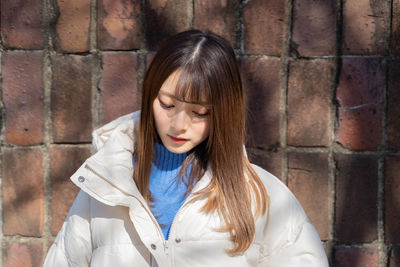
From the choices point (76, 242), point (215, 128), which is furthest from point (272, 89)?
point (76, 242)

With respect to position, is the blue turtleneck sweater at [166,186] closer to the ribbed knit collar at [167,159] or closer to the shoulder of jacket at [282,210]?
the ribbed knit collar at [167,159]

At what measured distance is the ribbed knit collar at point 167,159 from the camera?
143 cm

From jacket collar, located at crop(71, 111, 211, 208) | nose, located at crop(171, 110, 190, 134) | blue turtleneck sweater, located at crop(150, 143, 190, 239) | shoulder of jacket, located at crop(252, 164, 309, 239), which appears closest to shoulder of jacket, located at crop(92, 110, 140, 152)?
jacket collar, located at crop(71, 111, 211, 208)

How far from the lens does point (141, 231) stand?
1.30 metres

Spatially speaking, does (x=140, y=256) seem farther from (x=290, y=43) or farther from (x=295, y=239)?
(x=290, y=43)

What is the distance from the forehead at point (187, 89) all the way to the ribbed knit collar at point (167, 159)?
0.74 ft

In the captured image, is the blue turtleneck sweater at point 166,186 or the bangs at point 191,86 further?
the blue turtleneck sweater at point 166,186

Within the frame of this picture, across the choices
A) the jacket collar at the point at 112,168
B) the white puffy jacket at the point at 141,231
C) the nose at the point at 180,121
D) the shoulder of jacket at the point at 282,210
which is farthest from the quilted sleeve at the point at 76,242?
the shoulder of jacket at the point at 282,210

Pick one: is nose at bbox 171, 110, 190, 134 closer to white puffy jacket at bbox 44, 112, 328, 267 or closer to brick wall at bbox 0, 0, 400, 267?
white puffy jacket at bbox 44, 112, 328, 267

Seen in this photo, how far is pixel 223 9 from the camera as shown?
5.67ft

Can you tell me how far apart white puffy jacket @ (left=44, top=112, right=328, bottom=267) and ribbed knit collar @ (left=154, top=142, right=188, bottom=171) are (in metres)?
0.09

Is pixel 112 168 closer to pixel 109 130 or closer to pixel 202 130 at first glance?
pixel 109 130

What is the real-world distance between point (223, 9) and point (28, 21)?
713 mm

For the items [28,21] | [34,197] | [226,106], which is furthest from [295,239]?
[28,21]
